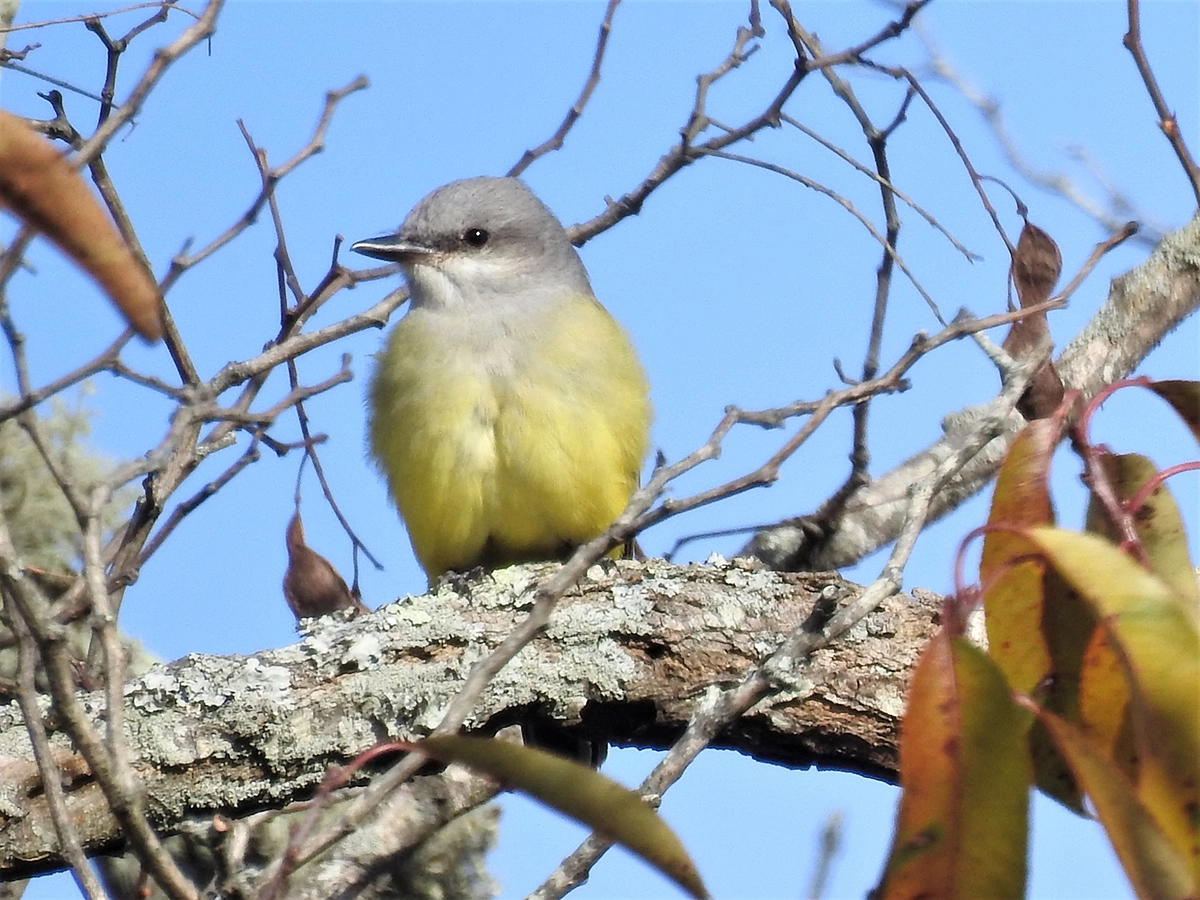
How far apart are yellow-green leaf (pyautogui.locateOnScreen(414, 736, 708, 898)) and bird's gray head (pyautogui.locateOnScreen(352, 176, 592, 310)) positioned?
13.8ft

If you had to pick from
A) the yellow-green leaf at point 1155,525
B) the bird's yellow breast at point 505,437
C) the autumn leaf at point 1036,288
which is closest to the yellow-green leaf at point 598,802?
the yellow-green leaf at point 1155,525

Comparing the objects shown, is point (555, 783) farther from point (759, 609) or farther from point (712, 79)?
point (712, 79)

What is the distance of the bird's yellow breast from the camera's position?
5.19 m

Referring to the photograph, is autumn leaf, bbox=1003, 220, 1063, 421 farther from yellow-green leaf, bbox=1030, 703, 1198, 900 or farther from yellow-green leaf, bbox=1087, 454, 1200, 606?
yellow-green leaf, bbox=1030, 703, 1198, 900

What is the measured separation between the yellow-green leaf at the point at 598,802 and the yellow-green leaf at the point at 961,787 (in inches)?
10.3

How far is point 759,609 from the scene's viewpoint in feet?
13.4

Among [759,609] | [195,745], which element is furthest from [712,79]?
[195,745]

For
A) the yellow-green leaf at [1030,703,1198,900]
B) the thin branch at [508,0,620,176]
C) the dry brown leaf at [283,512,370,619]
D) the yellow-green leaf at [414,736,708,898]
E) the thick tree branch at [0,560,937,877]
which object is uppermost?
the thin branch at [508,0,620,176]

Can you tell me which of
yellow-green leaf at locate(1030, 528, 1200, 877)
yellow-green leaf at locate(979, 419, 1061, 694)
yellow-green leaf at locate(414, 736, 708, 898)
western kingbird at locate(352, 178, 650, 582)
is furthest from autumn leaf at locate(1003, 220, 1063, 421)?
A: yellow-green leaf at locate(414, 736, 708, 898)

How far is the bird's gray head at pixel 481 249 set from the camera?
5.95 m

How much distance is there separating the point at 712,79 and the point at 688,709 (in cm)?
212

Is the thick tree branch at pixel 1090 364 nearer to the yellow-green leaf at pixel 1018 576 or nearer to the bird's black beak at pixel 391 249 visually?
the bird's black beak at pixel 391 249

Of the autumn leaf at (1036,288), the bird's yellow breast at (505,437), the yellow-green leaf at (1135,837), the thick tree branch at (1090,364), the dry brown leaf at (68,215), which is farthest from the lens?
the bird's yellow breast at (505,437)

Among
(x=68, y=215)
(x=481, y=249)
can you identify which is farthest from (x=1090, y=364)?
(x=68, y=215)
